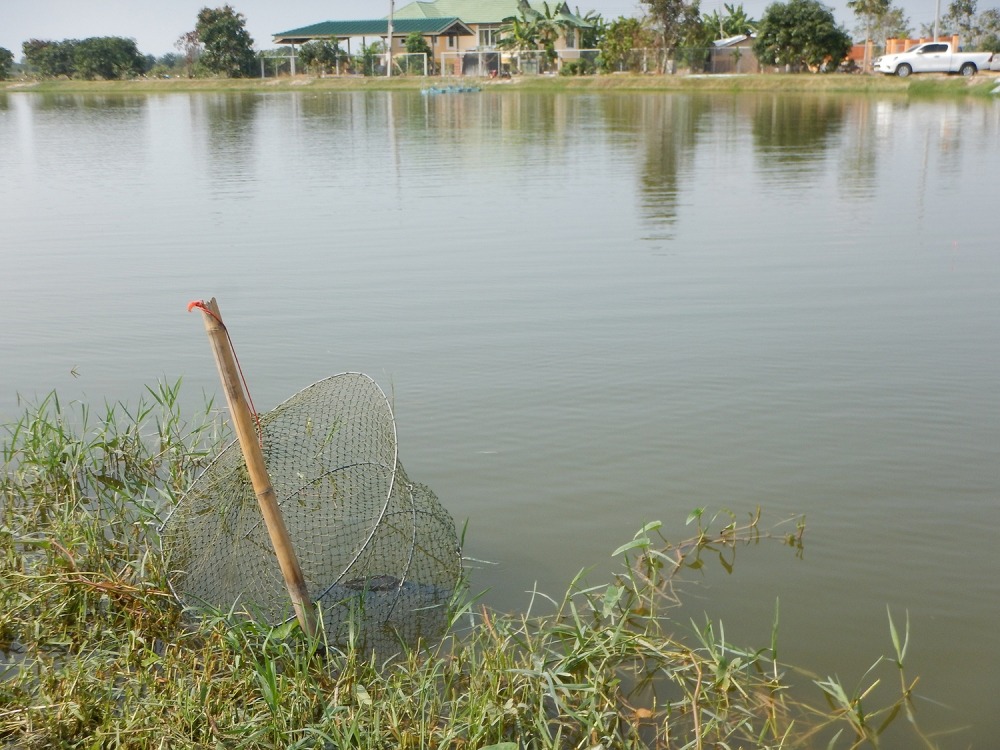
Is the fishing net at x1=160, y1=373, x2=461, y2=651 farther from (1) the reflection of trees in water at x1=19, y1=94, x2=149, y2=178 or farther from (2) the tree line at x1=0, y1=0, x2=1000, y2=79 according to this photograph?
(2) the tree line at x1=0, y1=0, x2=1000, y2=79

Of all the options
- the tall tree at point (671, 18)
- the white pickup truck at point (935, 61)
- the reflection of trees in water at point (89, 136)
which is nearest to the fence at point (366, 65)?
the tall tree at point (671, 18)

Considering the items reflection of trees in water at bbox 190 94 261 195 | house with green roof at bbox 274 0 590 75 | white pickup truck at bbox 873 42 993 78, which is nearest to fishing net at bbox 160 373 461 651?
reflection of trees in water at bbox 190 94 261 195

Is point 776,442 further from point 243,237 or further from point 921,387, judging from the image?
point 243,237

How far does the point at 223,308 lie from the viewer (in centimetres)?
918

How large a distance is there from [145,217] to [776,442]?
10852 mm

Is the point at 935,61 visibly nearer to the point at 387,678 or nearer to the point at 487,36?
the point at 487,36

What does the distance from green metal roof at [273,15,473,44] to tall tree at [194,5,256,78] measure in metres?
2.51

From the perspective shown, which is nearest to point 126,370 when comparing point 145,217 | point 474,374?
point 474,374

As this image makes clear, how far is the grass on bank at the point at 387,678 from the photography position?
3.25 metres

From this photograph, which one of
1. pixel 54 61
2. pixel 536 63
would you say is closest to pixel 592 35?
pixel 536 63

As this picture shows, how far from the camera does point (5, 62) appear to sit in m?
81.7

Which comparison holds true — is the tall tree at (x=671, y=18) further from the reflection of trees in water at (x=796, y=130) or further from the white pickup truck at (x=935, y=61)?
the reflection of trees in water at (x=796, y=130)

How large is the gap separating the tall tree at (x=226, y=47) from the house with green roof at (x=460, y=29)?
Answer: 266cm

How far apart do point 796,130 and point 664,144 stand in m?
4.78
